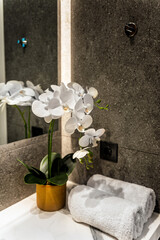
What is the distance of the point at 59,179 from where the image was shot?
1015mm

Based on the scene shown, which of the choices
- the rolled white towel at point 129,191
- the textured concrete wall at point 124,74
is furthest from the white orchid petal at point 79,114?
the rolled white towel at point 129,191

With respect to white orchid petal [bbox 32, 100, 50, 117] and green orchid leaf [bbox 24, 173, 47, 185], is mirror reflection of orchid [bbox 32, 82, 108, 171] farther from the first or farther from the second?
green orchid leaf [bbox 24, 173, 47, 185]

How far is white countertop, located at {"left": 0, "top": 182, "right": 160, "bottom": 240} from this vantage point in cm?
89

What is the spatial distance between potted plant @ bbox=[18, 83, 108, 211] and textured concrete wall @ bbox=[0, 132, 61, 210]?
68mm

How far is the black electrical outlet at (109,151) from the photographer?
1131mm

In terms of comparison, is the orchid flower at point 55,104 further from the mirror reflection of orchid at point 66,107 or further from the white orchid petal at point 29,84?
the white orchid petal at point 29,84

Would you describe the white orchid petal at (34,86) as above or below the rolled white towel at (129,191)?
above

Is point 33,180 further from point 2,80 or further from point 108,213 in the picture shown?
point 2,80

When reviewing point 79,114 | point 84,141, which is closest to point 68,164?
point 84,141

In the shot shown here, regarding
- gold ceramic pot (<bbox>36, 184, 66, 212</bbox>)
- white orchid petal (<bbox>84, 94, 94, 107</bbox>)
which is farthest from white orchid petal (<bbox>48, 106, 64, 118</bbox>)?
gold ceramic pot (<bbox>36, 184, 66, 212</bbox>)

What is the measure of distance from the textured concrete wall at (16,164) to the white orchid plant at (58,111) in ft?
0.30

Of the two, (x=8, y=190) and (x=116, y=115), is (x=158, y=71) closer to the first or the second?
(x=116, y=115)

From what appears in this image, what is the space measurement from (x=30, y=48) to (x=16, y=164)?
55cm

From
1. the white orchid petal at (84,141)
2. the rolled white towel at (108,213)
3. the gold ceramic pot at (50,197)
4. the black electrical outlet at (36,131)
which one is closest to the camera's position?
the rolled white towel at (108,213)
